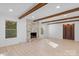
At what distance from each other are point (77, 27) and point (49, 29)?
466cm

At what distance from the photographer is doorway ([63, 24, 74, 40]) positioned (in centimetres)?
1054

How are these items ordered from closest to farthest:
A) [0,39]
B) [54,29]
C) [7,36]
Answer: [0,39] < [7,36] < [54,29]

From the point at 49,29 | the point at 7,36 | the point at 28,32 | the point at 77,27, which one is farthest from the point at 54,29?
the point at 7,36

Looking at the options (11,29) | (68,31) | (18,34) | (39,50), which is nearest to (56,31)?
(68,31)

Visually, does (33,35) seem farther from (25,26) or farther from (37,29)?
(25,26)

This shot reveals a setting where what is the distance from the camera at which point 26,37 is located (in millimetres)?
8758

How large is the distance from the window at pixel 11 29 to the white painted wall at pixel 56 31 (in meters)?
6.13

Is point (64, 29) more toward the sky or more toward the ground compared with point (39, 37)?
more toward the sky

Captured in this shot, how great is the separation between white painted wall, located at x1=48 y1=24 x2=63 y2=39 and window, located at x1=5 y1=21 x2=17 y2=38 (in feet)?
20.1

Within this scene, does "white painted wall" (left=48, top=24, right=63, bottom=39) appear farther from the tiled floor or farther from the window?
the window

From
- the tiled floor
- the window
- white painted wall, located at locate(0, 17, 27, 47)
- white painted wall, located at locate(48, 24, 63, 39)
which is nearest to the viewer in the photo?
the tiled floor

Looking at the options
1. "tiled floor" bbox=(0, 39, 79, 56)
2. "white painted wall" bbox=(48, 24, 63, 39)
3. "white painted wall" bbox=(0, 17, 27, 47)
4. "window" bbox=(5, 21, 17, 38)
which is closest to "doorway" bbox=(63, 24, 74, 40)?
"white painted wall" bbox=(48, 24, 63, 39)

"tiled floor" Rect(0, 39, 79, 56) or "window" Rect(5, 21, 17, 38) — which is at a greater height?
"window" Rect(5, 21, 17, 38)

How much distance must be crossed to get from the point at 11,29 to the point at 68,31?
6780 millimetres
